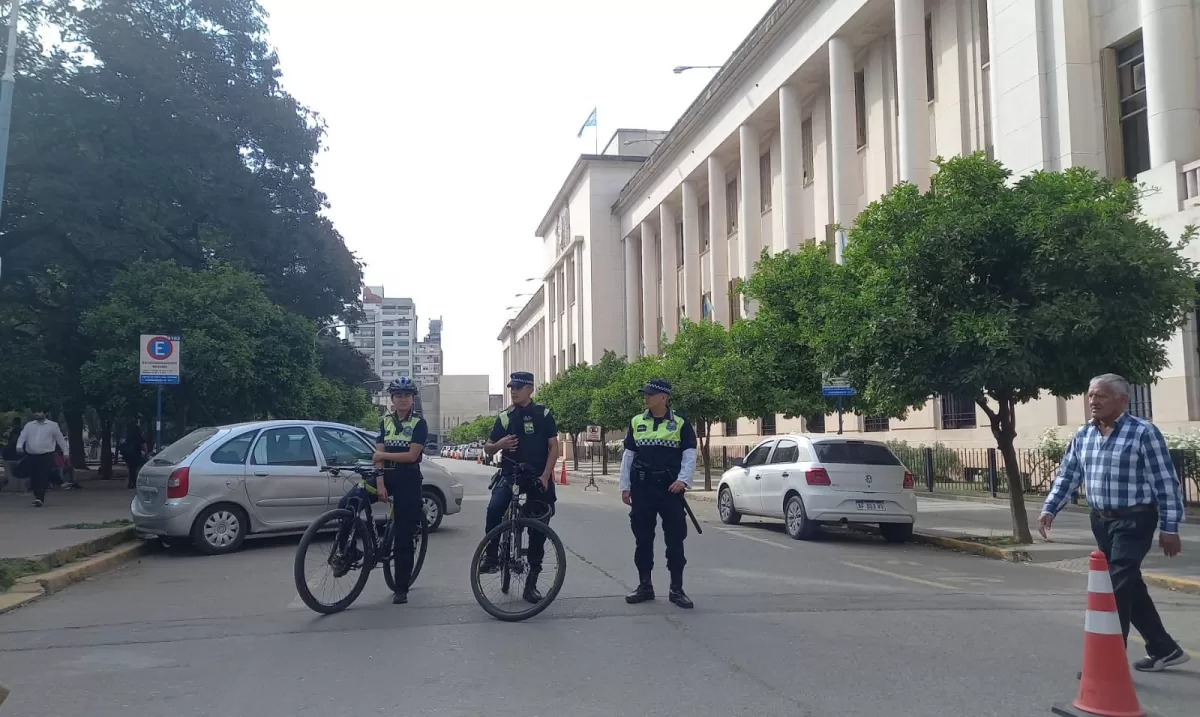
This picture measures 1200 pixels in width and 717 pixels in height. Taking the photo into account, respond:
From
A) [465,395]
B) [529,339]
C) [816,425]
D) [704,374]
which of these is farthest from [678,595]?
[465,395]

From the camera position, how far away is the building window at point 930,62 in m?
28.0

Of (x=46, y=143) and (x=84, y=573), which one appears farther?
(x=46, y=143)

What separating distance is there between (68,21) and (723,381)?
60.6 ft

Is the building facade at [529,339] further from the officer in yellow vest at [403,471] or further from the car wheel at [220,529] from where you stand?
the officer in yellow vest at [403,471]

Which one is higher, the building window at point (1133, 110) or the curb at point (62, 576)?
the building window at point (1133, 110)

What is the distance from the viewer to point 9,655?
7031mm

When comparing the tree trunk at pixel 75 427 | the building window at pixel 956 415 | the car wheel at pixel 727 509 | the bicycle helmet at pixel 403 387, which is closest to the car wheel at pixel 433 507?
the car wheel at pixel 727 509

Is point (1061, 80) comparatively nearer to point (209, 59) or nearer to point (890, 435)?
point (890, 435)

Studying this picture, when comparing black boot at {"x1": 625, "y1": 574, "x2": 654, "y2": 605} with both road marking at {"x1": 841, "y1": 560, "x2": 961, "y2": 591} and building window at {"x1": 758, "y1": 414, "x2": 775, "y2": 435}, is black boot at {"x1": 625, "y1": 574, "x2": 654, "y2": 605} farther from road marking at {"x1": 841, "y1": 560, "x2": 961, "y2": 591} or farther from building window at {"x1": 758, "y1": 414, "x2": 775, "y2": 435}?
building window at {"x1": 758, "y1": 414, "x2": 775, "y2": 435}

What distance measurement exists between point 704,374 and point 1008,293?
14.8 m

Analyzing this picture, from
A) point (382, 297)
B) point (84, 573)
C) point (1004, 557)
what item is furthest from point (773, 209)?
point (382, 297)

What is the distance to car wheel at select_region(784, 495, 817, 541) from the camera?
1425cm

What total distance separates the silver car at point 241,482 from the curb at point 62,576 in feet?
1.38

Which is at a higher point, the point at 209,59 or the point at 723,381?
the point at 209,59
